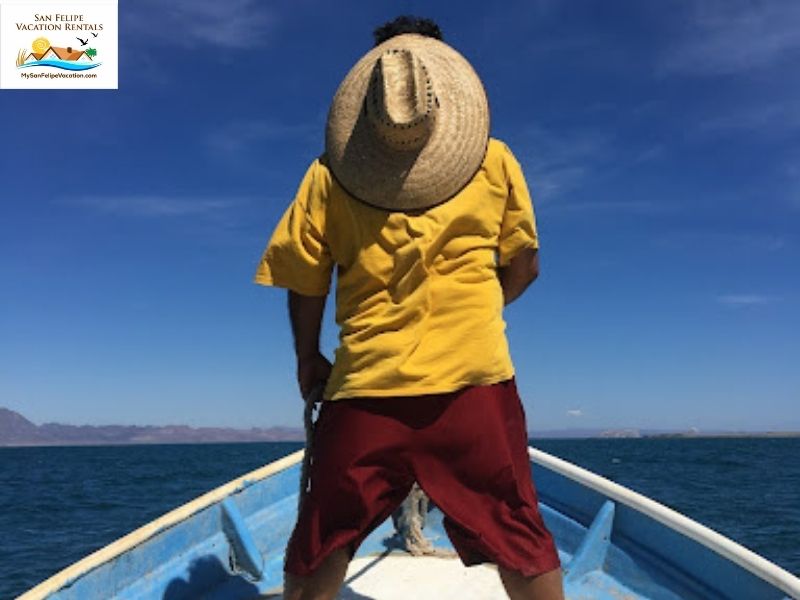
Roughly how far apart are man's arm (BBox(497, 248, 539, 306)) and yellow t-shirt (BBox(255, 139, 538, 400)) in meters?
0.15

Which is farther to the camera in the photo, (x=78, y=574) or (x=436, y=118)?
(x=78, y=574)

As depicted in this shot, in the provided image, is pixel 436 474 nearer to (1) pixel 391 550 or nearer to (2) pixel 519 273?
(2) pixel 519 273

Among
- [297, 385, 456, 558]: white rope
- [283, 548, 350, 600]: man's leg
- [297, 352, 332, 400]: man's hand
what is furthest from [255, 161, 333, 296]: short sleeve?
[297, 385, 456, 558]: white rope

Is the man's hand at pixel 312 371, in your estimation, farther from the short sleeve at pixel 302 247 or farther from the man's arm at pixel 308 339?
the short sleeve at pixel 302 247

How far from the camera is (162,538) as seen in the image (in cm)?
318

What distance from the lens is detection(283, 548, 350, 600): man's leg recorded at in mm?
1959

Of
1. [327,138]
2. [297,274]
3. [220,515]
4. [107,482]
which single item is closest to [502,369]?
[297,274]

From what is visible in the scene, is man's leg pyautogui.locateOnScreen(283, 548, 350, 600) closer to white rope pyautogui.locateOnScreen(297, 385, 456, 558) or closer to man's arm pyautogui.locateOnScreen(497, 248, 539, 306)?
man's arm pyautogui.locateOnScreen(497, 248, 539, 306)

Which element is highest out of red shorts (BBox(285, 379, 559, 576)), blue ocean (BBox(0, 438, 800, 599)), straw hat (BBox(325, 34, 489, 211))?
straw hat (BBox(325, 34, 489, 211))

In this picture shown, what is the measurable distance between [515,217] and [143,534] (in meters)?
1.98

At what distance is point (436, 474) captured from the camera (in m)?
1.91

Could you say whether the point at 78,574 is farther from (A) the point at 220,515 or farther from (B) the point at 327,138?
(B) the point at 327,138

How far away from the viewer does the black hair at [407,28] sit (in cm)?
213

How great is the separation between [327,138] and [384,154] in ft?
0.56
